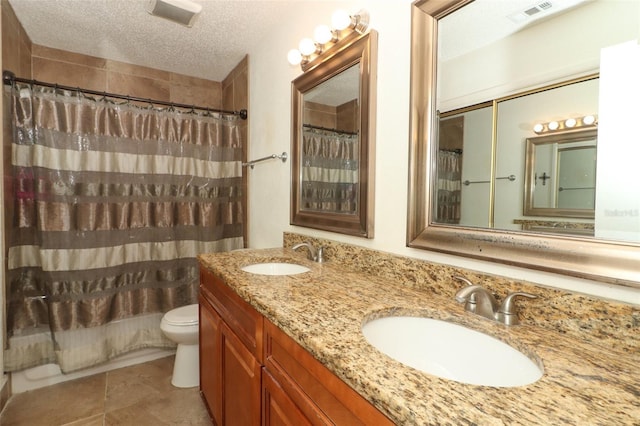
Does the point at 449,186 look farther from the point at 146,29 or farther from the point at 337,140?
the point at 146,29

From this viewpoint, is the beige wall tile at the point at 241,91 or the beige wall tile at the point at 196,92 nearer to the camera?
the beige wall tile at the point at 241,91

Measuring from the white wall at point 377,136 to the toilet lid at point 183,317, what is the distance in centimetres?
63

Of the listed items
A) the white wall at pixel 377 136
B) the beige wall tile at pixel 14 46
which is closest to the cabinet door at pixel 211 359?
the white wall at pixel 377 136

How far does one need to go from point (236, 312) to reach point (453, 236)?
2.71ft

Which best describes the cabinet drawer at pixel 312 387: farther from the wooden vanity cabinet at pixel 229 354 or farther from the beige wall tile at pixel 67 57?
the beige wall tile at pixel 67 57

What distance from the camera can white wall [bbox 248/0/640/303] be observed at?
1076mm

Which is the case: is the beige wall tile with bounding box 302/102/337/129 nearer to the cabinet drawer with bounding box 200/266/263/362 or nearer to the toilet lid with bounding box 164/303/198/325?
the cabinet drawer with bounding box 200/266/263/362

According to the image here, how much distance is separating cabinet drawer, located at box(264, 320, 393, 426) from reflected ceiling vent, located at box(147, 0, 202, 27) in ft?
5.83

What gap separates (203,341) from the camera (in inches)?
64.7

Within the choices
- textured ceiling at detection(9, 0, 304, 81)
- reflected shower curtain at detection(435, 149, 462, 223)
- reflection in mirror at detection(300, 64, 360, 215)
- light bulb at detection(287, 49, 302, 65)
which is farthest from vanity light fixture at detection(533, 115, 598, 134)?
textured ceiling at detection(9, 0, 304, 81)

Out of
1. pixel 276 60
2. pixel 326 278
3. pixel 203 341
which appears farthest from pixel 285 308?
pixel 276 60

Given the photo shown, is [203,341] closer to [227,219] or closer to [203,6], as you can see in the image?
[227,219]

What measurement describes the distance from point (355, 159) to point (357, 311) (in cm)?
75

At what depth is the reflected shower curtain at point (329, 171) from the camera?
1.44 m
